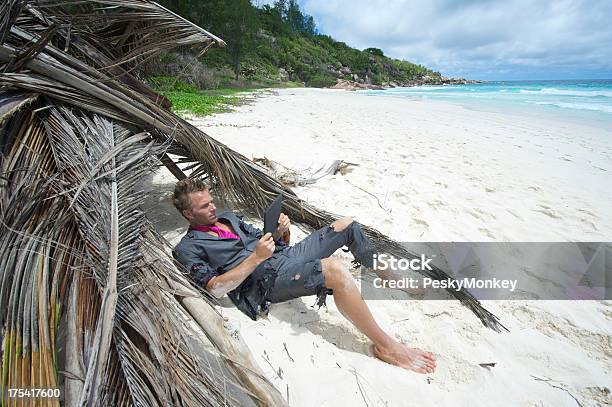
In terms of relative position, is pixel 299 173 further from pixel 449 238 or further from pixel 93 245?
pixel 93 245

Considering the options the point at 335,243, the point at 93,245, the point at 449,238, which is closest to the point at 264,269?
the point at 335,243

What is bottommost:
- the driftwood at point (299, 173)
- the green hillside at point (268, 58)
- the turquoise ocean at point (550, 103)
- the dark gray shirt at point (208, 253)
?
the dark gray shirt at point (208, 253)

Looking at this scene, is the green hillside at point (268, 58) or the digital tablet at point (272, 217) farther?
the green hillside at point (268, 58)

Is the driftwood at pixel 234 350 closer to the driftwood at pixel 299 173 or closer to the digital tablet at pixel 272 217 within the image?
the digital tablet at pixel 272 217

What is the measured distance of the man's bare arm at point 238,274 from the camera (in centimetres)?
178

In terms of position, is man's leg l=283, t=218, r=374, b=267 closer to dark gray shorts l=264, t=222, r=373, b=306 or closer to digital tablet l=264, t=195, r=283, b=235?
dark gray shorts l=264, t=222, r=373, b=306

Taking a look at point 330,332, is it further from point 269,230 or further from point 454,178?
point 454,178

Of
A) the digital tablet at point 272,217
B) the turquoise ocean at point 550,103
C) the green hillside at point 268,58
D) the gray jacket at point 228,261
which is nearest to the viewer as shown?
the gray jacket at point 228,261

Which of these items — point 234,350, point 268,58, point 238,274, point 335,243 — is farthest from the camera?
point 268,58

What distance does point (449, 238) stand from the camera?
3105mm

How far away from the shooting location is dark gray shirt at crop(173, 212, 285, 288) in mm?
1820

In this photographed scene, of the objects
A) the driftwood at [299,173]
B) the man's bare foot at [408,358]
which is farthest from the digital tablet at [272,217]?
the driftwood at [299,173]

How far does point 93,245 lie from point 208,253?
0.69 metres

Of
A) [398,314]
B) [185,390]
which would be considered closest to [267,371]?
[185,390]
